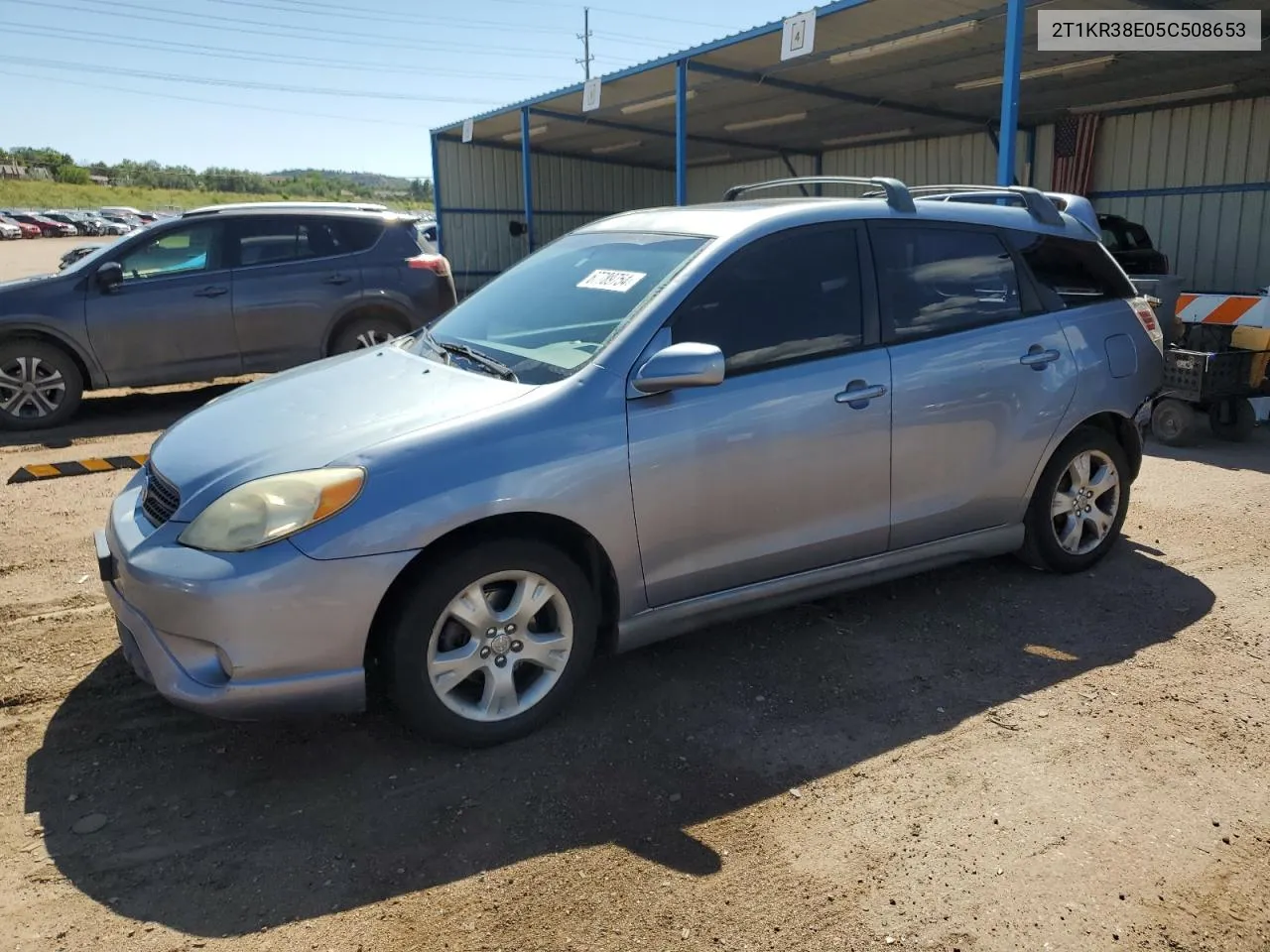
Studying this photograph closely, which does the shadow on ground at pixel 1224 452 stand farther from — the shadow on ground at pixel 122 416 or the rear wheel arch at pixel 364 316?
the shadow on ground at pixel 122 416

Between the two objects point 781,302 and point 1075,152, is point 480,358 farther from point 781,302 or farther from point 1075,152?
point 1075,152

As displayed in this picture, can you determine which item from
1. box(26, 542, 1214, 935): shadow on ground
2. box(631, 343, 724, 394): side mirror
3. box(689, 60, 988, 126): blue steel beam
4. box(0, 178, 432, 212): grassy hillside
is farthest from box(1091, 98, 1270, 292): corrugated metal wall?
box(0, 178, 432, 212): grassy hillside

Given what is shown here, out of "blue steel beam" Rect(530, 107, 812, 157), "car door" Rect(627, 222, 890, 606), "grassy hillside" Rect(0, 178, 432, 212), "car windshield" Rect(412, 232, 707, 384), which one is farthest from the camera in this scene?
"grassy hillside" Rect(0, 178, 432, 212)

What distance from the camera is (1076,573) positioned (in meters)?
4.69

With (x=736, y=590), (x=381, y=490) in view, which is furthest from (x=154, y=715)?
(x=736, y=590)

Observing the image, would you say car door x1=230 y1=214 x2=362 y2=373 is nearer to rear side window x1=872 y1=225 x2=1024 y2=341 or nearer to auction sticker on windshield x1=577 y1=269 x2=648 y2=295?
auction sticker on windshield x1=577 y1=269 x2=648 y2=295

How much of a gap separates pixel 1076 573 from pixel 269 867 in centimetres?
383

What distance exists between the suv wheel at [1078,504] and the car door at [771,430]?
1066 millimetres

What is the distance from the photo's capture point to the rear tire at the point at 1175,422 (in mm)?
7801

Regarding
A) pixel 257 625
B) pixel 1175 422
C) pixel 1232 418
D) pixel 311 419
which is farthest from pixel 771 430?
pixel 1232 418

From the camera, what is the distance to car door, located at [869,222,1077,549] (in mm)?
3883

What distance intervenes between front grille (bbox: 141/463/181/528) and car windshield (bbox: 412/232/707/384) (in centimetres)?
115

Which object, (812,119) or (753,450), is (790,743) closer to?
(753,450)

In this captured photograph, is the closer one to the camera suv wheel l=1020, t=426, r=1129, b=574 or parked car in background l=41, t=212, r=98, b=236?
suv wheel l=1020, t=426, r=1129, b=574
